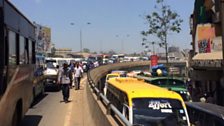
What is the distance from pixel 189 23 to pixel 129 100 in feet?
90.6

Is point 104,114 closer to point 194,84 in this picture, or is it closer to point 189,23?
point 194,84

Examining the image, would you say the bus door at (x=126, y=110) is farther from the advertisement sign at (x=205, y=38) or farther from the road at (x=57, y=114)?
the advertisement sign at (x=205, y=38)

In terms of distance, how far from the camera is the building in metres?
26.1

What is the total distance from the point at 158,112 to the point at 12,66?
3995 millimetres

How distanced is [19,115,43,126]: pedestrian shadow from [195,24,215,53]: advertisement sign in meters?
13.8

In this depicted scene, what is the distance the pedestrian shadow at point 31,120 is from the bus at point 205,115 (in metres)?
5.60

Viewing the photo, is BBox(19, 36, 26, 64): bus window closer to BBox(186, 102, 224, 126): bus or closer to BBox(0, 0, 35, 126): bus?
BBox(0, 0, 35, 126): bus

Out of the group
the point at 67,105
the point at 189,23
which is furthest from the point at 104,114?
the point at 189,23

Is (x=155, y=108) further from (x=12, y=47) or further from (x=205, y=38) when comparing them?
(x=205, y=38)

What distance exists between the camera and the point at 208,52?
2853 centimetres

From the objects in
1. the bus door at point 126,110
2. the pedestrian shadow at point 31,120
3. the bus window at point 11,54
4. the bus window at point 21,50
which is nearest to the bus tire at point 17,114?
the bus window at point 21,50

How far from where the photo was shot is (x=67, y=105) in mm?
21203

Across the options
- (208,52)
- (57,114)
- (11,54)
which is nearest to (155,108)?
(11,54)

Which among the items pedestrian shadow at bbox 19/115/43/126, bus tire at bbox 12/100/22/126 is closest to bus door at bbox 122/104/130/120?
bus tire at bbox 12/100/22/126
